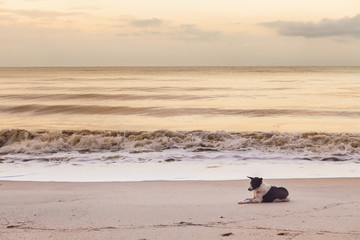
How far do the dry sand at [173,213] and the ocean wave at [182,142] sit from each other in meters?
4.41

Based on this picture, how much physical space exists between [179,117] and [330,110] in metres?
7.65

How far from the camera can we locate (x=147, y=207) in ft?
17.8

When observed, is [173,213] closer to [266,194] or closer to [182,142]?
[266,194]

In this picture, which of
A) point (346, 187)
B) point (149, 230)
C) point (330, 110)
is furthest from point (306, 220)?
point (330, 110)

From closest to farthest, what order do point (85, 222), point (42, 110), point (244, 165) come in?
point (85, 222)
point (244, 165)
point (42, 110)

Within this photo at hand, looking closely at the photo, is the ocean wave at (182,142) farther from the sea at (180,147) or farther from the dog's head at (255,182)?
the dog's head at (255,182)

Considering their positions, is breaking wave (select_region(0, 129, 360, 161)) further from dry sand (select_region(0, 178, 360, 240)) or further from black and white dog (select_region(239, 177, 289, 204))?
black and white dog (select_region(239, 177, 289, 204))

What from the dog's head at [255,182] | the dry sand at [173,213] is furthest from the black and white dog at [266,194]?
the dry sand at [173,213]

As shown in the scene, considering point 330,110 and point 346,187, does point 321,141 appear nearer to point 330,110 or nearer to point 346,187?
point 346,187

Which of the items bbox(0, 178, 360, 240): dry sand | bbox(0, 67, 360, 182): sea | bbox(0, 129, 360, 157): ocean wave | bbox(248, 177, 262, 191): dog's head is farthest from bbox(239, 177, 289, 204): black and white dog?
bbox(0, 129, 360, 157): ocean wave

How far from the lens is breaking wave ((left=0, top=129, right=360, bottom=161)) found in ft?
37.1

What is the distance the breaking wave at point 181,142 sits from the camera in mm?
11297

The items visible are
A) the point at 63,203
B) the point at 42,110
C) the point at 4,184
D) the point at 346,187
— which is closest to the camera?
the point at 63,203

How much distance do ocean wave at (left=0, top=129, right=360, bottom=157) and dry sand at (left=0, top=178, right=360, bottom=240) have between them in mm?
4406
